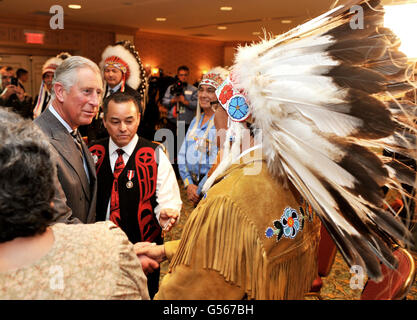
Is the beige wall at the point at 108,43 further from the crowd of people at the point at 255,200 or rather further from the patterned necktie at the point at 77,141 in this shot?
the crowd of people at the point at 255,200

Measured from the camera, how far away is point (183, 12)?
8641 mm

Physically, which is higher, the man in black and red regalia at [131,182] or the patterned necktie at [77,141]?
the patterned necktie at [77,141]

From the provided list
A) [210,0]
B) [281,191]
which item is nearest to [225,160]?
[281,191]

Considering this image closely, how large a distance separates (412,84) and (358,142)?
257 millimetres

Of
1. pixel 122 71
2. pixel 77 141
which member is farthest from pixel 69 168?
pixel 122 71

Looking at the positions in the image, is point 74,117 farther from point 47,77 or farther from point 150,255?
point 47,77

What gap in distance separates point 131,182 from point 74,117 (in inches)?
19.1

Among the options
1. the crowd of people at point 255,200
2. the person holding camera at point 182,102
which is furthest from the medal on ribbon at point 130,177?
the person holding camera at point 182,102

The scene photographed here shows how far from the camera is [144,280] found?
1.08 m

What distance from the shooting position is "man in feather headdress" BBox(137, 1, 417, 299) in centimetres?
120

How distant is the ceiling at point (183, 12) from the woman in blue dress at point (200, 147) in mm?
3538

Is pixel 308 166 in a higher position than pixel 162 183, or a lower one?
higher

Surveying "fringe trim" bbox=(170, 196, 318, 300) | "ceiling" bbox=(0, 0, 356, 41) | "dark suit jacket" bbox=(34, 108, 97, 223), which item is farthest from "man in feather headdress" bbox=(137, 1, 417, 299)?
"ceiling" bbox=(0, 0, 356, 41)

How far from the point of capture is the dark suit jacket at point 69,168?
1717 millimetres
